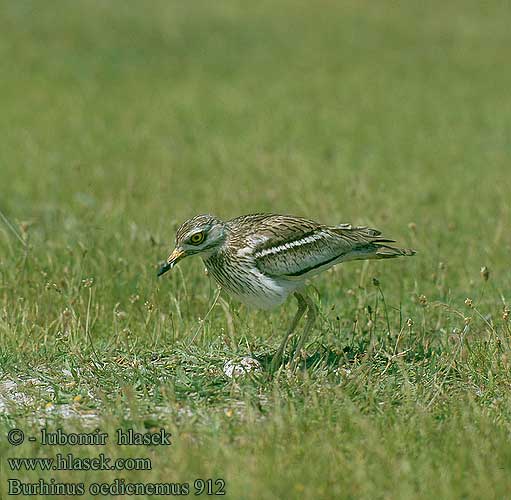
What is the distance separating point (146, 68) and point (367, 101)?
14.9ft

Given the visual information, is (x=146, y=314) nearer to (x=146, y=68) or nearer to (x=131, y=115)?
Result: (x=131, y=115)

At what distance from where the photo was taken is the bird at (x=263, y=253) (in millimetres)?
5906

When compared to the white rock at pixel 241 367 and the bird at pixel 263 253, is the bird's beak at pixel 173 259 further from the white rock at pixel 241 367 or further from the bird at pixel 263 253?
the white rock at pixel 241 367

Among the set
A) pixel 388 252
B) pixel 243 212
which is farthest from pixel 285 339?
pixel 243 212

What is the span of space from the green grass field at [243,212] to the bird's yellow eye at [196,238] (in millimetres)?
672

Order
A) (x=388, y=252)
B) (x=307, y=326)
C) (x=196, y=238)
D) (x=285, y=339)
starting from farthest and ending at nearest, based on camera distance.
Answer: (x=388, y=252) → (x=307, y=326) → (x=285, y=339) → (x=196, y=238)

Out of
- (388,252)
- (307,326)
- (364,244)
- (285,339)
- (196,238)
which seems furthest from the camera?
(388,252)

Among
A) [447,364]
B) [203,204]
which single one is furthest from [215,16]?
[447,364]

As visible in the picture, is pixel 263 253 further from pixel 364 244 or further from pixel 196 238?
pixel 364 244

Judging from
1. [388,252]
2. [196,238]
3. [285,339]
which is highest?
[196,238]

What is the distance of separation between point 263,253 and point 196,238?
0.40 meters

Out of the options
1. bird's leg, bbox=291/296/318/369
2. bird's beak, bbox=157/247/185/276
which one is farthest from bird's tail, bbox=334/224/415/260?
bird's beak, bbox=157/247/185/276

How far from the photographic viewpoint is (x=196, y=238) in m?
5.88

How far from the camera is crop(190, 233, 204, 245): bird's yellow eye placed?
231 inches
